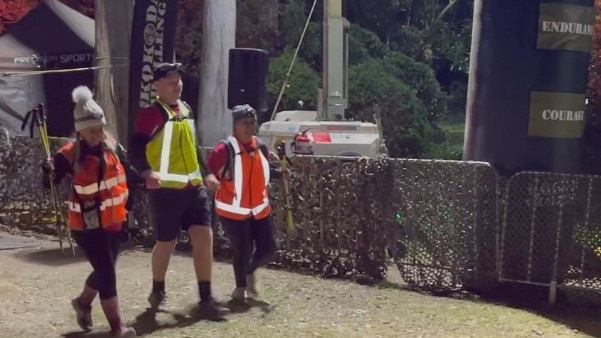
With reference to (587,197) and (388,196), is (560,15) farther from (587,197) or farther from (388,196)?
(388,196)

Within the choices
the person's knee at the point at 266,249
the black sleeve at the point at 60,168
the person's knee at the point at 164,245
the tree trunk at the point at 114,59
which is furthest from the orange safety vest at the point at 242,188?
the tree trunk at the point at 114,59

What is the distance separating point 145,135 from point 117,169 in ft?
2.11

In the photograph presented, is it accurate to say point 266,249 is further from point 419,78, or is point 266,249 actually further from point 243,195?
point 419,78

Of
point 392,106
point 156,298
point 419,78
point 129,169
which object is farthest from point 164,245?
point 419,78

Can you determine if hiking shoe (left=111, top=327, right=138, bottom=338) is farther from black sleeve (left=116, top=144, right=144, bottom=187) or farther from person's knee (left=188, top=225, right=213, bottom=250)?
black sleeve (left=116, top=144, right=144, bottom=187)

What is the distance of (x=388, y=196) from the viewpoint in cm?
892

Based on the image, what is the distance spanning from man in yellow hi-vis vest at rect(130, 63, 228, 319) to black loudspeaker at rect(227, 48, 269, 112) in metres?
4.23

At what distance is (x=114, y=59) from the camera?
11773mm

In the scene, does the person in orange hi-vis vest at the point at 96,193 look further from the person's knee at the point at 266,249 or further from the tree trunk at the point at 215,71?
the tree trunk at the point at 215,71

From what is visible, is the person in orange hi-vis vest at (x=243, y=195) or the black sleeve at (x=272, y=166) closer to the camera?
the person in orange hi-vis vest at (x=243, y=195)

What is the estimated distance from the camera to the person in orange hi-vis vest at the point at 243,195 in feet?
25.6

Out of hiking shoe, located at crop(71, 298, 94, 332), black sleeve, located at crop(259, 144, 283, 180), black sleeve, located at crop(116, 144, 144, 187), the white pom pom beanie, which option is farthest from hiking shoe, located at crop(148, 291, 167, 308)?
the white pom pom beanie

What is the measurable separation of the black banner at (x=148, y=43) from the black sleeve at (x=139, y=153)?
356cm

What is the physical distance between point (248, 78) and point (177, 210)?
184 inches
